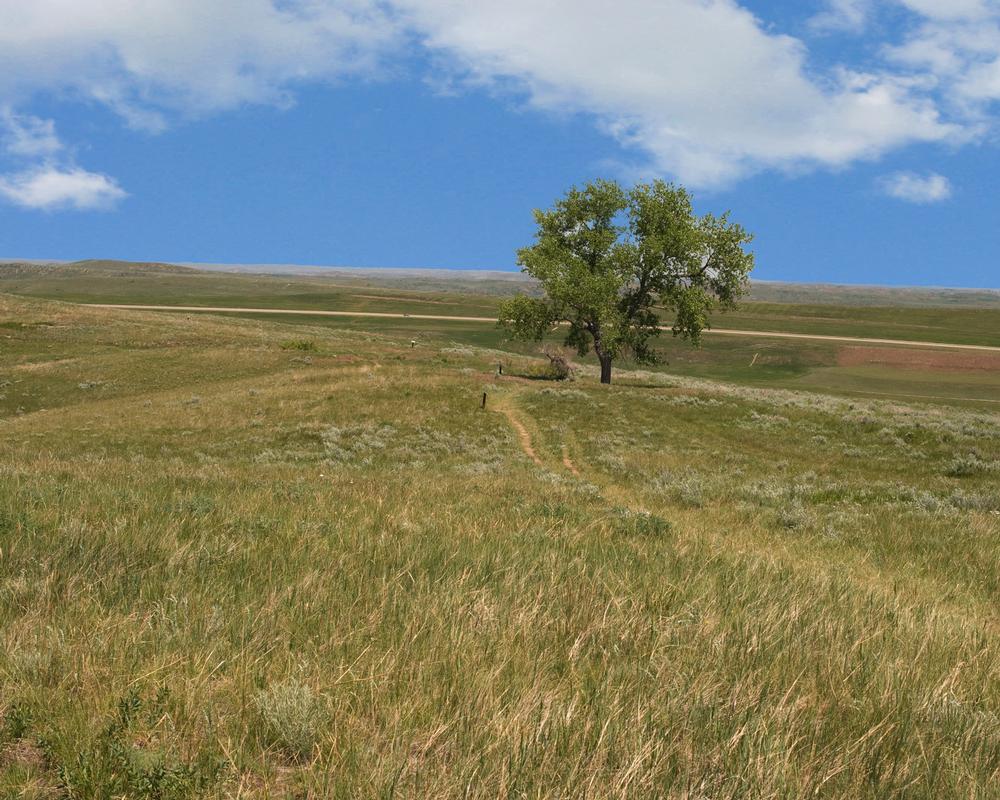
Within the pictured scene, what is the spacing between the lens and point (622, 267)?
4688cm

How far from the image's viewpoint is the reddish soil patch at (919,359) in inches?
3519

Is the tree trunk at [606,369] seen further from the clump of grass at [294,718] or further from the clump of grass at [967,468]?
the clump of grass at [294,718]

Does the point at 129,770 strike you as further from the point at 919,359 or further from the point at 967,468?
the point at 919,359

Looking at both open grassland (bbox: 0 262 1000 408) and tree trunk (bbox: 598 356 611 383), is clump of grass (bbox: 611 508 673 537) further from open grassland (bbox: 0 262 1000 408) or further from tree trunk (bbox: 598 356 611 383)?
open grassland (bbox: 0 262 1000 408)

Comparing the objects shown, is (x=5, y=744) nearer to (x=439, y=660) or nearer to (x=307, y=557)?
(x=439, y=660)

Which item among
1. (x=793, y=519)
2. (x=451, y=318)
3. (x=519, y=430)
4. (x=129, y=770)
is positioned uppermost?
(x=451, y=318)

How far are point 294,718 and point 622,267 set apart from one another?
46079 mm

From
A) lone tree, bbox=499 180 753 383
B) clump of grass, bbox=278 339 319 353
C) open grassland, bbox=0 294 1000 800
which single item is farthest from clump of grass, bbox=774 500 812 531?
clump of grass, bbox=278 339 319 353

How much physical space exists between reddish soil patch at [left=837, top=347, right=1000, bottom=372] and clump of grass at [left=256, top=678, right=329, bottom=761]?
10307cm

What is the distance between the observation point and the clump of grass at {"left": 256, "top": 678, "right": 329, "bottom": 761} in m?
3.05

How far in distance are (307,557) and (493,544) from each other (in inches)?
74.8

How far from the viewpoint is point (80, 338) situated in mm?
61031

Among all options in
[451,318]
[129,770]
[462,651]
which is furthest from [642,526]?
[451,318]

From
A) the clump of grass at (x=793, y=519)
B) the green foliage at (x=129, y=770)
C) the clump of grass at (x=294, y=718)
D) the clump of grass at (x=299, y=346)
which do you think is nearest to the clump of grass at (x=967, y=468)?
the clump of grass at (x=793, y=519)
